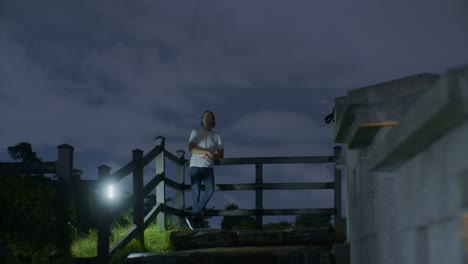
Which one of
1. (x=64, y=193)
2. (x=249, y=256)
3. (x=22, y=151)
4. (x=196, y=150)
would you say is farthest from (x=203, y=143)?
(x=22, y=151)

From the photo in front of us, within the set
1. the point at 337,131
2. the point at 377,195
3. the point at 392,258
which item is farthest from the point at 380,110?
the point at 337,131

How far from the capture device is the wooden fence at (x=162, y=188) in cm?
696

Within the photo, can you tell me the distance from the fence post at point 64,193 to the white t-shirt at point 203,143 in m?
2.49

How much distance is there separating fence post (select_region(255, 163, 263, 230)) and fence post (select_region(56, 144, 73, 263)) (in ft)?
13.4

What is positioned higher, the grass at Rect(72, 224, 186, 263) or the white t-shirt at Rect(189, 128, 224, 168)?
the white t-shirt at Rect(189, 128, 224, 168)

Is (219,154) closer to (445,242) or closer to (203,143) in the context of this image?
(203,143)

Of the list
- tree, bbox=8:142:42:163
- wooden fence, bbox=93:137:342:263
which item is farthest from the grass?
tree, bbox=8:142:42:163

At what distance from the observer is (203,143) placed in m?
8.81

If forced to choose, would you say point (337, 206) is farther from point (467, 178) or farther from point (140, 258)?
point (467, 178)

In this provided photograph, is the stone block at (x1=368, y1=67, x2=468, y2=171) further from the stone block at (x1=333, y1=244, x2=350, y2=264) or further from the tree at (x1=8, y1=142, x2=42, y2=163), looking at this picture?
the tree at (x1=8, y1=142, x2=42, y2=163)

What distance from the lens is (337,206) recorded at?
9.55 meters

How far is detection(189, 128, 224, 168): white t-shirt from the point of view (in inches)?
345

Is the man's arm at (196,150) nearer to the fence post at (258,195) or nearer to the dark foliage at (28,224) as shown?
the fence post at (258,195)

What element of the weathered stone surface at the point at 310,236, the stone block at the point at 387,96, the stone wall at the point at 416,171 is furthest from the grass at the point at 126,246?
the stone block at the point at 387,96
